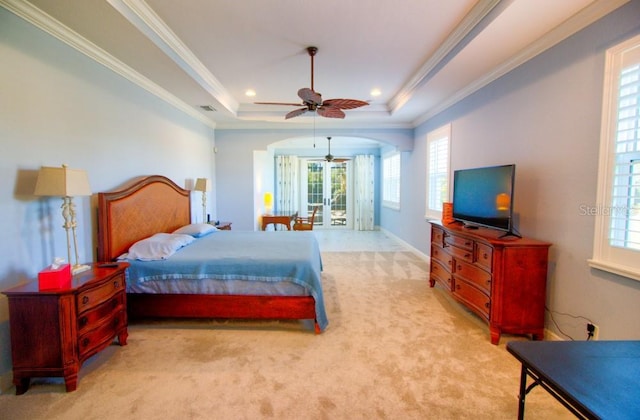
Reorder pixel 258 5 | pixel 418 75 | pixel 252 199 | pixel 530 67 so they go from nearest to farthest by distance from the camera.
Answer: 1. pixel 258 5
2. pixel 530 67
3. pixel 418 75
4. pixel 252 199

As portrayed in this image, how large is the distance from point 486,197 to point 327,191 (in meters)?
6.46

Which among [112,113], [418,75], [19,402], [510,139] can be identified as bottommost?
[19,402]

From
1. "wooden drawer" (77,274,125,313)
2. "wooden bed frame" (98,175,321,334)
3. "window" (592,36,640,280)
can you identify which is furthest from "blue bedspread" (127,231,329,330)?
"window" (592,36,640,280)

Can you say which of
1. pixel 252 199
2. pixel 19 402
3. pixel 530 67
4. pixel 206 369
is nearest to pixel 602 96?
pixel 530 67

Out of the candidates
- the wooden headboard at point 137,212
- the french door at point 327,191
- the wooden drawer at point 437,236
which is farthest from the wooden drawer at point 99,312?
the french door at point 327,191

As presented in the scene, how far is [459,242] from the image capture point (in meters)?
3.07

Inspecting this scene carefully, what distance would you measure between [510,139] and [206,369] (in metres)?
3.50

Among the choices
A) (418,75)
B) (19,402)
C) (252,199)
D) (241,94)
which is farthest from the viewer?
(252,199)

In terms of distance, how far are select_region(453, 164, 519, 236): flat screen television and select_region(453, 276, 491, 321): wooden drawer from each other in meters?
0.63

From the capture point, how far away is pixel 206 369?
2148 millimetres

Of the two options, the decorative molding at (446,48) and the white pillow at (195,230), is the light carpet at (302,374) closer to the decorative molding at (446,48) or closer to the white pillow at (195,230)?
the white pillow at (195,230)

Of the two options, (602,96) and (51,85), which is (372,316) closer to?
(602,96)

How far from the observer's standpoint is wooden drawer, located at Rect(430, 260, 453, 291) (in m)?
3.32

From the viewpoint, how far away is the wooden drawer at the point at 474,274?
2.56m
